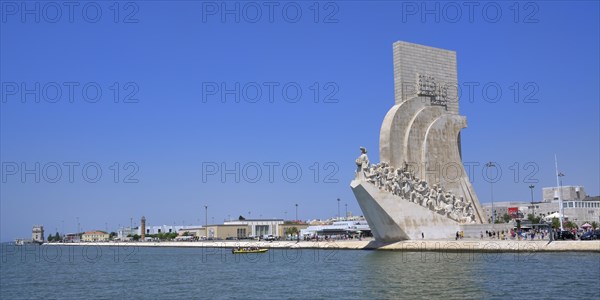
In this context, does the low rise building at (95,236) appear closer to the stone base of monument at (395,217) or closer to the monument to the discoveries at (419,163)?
the monument to the discoveries at (419,163)

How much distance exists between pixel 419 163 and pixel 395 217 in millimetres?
4723

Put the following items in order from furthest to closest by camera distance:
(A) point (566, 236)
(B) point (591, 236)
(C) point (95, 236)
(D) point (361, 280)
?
(C) point (95, 236) < (A) point (566, 236) < (B) point (591, 236) < (D) point (361, 280)

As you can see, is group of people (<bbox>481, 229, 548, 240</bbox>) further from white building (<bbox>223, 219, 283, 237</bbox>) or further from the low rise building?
the low rise building

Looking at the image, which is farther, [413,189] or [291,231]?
[291,231]

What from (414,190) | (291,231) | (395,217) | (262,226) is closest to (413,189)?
(414,190)

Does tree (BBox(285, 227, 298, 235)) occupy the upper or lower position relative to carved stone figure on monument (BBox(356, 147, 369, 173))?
lower

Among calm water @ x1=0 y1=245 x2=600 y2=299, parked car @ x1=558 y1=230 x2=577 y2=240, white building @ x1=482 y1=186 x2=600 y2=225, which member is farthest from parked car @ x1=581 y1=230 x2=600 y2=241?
white building @ x1=482 y1=186 x2=600 y2=225

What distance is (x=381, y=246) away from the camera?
3456cm

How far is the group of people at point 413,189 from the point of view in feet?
107

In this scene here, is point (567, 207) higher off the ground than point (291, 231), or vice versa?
point (567, 207)

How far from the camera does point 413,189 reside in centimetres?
3425

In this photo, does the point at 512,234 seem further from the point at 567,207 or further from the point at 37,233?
the point at 37,233

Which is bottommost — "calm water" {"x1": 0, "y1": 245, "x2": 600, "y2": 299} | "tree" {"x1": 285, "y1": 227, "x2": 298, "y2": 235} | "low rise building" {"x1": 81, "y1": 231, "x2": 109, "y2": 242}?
→ "low rise building" {"x1": 81, "y1": 231, "x2": 109, "y2": 242}

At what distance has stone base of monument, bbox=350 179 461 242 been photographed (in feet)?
106
